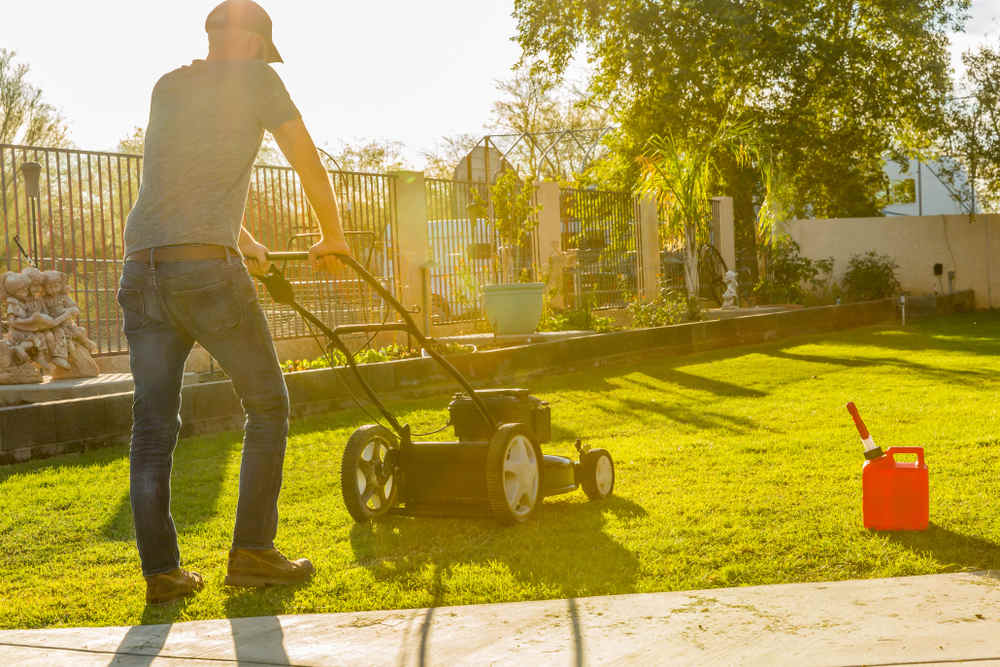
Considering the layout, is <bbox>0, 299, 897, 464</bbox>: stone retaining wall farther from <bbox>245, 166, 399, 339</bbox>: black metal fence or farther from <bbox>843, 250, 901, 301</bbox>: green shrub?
<bbox>843, 250, 901, 301</bbox>: green shrub

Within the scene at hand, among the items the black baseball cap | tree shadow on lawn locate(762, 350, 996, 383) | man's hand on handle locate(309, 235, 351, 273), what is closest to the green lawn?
man's hand on handle locate(309, 235, 351, 273)

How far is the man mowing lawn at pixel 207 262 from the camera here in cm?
361

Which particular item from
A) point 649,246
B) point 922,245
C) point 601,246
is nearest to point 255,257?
→ point 601,246

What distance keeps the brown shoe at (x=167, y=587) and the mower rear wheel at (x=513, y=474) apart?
4.19ft

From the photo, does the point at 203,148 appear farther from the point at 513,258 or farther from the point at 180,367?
the point at 513,258

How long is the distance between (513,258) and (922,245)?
1271cm

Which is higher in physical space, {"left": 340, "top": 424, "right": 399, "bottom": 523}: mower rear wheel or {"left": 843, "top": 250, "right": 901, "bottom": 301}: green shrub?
{"left": 843, "top": 250, "right": 901, "bottom": 301}: green shrub

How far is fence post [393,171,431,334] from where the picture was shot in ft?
43.7

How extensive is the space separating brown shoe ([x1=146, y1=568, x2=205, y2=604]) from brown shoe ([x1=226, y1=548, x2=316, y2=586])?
16 cm

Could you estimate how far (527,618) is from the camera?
10.5 ft

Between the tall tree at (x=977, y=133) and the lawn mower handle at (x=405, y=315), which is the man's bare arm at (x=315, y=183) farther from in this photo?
the tall tree at (x=977, y=133)

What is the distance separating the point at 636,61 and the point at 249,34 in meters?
18.4

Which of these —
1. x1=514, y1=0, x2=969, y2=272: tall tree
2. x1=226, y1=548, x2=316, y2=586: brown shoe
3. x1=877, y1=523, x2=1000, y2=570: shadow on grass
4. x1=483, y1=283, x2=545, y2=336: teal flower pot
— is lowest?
x1=877, y1=523, x2=1000, y2=570: shadow on grass

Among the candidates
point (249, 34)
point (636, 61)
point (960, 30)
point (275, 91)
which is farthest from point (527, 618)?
point (960, 30)
